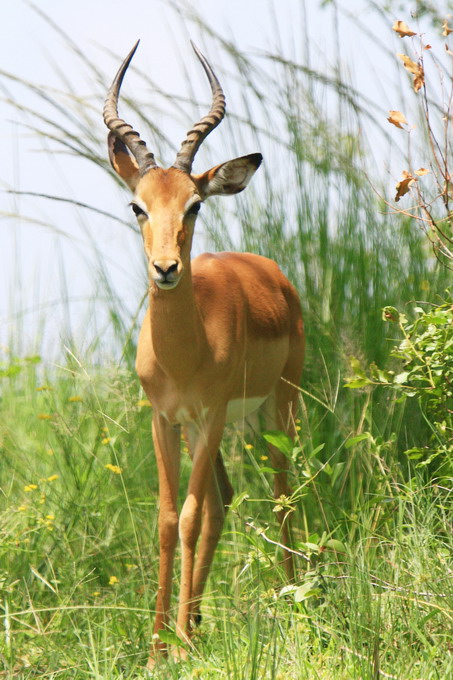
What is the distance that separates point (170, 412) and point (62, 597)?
961 mm

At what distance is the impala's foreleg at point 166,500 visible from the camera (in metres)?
4.18

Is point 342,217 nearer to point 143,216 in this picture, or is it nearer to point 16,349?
point 143,216

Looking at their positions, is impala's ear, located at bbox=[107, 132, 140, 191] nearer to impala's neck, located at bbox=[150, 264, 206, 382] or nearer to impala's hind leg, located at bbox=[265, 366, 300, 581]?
impala's neck, located at bbox=[150, 264, 206, 382]

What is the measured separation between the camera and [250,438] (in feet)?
→ 18.9

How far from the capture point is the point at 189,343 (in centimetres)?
419

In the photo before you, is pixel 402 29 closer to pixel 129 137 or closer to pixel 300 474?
pixel 129 137

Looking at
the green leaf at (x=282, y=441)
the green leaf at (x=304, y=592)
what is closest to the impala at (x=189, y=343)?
the green leaf at (x=282, y=441)

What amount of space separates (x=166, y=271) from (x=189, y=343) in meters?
0.59

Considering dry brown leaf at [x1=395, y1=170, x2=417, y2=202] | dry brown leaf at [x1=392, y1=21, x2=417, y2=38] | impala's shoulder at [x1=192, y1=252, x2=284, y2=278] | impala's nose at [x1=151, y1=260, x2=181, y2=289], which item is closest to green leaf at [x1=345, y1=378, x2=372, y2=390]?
dry brown leaf at [x1=395, y1=170, x2=417, y2=202]

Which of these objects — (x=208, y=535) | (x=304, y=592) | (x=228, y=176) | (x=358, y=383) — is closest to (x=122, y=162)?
(x=228, y=176)

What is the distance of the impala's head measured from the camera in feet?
12.4

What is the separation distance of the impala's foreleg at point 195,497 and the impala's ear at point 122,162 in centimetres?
110

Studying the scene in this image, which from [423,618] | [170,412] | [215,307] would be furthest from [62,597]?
[423,618]

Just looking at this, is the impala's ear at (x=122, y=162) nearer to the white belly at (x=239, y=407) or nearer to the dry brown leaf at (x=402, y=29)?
the white belly at (x=239, y=407)
